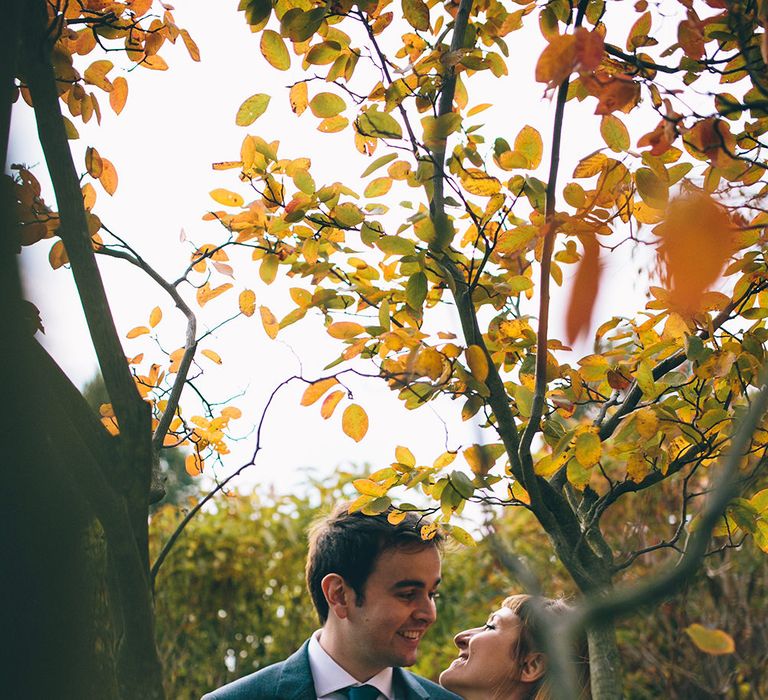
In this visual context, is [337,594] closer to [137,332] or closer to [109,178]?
[137,332]

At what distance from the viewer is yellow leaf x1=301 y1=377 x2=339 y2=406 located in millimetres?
1508

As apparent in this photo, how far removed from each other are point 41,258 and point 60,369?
199 mm

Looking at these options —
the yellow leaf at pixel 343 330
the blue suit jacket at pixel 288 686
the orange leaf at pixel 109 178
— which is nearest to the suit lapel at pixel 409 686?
the blue suit jacket at pixel 288 686

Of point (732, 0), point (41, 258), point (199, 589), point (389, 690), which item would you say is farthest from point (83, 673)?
point (199, 589)

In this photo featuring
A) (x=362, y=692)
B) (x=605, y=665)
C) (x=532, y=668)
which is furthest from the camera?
(x=532, y=668)

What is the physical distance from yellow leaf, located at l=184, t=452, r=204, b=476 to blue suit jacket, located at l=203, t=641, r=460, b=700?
31.8 inches

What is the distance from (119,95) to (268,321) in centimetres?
54

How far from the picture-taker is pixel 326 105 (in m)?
1.52

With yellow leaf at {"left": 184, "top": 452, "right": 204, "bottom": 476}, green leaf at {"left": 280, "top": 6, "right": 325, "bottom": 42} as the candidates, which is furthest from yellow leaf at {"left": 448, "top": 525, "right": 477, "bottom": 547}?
green leaf at {"left": 280, "top": 6, "right": 325, "bottom": 42}

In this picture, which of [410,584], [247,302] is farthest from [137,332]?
[410,584]

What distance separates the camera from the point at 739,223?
3.69ft

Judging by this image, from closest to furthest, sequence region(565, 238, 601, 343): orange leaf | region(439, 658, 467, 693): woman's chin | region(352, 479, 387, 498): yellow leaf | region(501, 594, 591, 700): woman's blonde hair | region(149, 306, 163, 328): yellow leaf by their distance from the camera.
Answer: region(565, 238, 601, 343): orange leaf < region(352, 479, 387, 498): yellow leaf < region(149, 306, 163, 328): yellow leaf < region(501, 594, 591, 700): woman's blonde hair < region(439, 658, 467, 693): woman's chin

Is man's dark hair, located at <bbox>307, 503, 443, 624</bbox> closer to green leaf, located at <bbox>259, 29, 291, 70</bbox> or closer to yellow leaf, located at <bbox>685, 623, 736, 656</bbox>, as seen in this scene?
green leaf, located at <bbox>259, 29, 291, 70</bbox>

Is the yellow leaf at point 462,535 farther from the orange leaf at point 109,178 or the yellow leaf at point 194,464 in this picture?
the orange leaf at point 109,178
